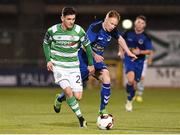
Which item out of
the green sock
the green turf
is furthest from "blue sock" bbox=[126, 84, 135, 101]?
the green sock

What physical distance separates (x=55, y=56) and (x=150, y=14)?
81.4 ft

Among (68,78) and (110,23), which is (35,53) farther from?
(68,78)

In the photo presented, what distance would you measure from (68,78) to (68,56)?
1.32 feet

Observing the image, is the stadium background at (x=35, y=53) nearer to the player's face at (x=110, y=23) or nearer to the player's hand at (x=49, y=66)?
the player's face at (x=110, y=23)

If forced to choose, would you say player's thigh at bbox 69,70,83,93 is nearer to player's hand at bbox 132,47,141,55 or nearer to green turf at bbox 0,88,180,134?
green turf at bbox 0,88,180,134

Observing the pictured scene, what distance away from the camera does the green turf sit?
1316 cm

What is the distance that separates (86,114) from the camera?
17172mm

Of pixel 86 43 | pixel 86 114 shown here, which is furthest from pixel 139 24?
pixel 86 43

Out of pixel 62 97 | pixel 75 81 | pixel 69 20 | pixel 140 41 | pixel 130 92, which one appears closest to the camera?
pixel 69 20

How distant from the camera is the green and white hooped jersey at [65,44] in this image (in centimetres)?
1343

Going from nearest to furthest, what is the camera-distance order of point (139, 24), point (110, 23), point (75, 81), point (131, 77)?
point (75, 81) < point (110, 23) < point (131, 77) < point (139, 24)

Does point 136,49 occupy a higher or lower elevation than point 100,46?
lower

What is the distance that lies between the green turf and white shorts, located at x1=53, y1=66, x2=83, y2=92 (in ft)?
2.43

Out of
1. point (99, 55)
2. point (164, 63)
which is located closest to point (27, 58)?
point (164, 63)
